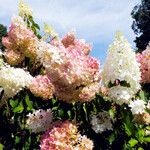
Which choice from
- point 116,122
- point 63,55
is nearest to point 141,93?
point 116,122

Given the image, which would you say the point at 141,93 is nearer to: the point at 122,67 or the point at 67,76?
the point at 122,67

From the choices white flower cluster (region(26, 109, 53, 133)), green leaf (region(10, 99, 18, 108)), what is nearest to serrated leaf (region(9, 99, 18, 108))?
green leaf (region(10, 99, 18, 108))

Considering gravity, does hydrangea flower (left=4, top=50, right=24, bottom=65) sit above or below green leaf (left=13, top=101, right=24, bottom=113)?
above

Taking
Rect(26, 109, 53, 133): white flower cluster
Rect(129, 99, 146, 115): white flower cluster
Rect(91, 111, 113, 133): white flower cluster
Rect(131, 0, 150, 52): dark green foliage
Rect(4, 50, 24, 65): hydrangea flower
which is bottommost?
Rect(26, 109, 53, 133): white flower cluster

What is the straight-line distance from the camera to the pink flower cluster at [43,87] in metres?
3.54

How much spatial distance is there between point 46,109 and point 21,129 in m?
0.45

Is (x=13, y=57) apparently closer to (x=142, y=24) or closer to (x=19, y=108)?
(x=19, y=108)

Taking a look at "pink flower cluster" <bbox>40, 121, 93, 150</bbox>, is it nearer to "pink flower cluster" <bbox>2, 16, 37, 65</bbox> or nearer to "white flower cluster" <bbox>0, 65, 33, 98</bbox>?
"white flower cluster" <bbox>0, 65, 33, 98</bbox>

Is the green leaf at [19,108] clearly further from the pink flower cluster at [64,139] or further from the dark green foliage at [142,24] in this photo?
the dark green foliage at [142,24]

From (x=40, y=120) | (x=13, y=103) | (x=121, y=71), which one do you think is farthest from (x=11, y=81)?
(x=121, y=71)

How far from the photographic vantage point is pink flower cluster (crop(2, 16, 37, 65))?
13.7ft

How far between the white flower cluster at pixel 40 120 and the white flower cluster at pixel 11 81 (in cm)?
19

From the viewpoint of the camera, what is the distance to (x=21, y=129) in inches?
167

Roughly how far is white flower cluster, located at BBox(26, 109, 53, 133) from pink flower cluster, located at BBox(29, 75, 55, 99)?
0.40 feet
